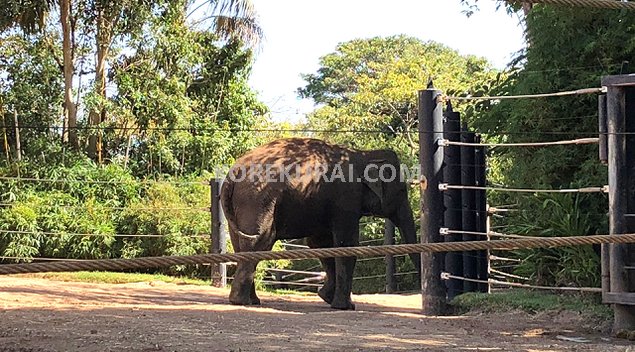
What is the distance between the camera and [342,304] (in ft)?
27.7

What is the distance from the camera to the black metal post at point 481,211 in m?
8.02

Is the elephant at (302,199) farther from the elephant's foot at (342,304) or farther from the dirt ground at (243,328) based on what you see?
the dirt ground at (243,328)

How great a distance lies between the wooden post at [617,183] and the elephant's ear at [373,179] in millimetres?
3339

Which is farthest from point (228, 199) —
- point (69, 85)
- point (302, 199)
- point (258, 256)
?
point (69, 85)

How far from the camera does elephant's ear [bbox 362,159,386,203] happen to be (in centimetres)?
895

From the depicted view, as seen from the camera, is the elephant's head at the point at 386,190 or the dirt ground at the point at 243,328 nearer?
the dirt ground at the point at 243,328

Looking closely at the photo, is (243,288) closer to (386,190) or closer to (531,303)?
(386,190)

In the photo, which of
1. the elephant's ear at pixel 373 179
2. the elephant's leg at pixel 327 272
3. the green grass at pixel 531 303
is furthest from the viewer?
the elephant's leg at pixel 327 272

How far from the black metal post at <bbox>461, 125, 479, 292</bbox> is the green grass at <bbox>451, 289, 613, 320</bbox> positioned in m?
0.41

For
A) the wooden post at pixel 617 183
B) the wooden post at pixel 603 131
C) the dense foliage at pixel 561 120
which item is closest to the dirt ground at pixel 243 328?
the wooden post at pixel 617 183

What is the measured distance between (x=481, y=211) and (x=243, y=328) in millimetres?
3130

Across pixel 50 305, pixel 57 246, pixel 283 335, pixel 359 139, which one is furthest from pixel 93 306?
pixel 359 139

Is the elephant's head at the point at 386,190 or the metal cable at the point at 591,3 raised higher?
the metal cable at the point at 591,3

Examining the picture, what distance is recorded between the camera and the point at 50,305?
23.7 feet
